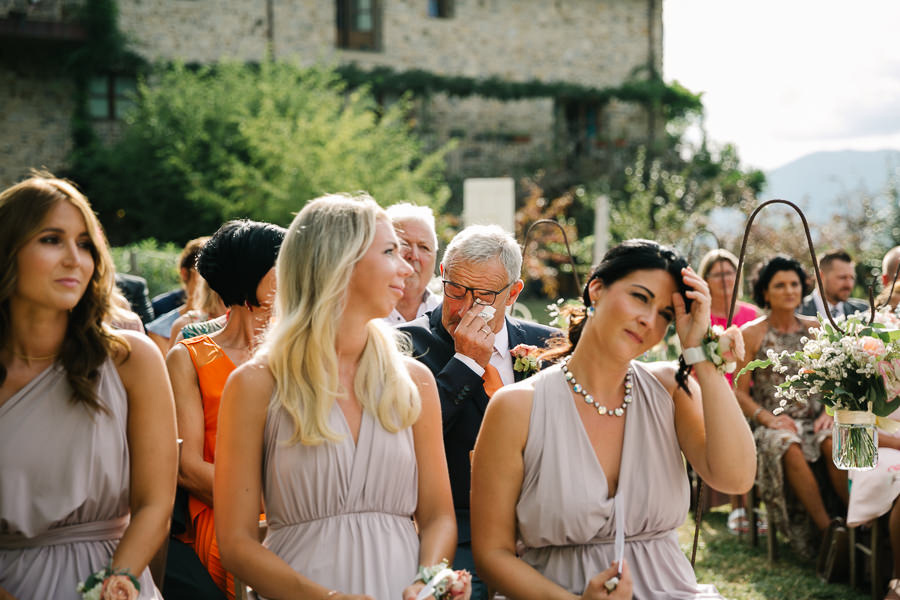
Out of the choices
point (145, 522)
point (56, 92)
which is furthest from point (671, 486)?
point (56, 92)

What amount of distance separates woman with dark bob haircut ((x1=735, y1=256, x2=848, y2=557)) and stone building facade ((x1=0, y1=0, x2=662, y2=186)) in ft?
52.5

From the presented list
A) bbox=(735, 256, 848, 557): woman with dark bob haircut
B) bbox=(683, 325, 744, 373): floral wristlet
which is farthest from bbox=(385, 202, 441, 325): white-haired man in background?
bbox=(735, 256, 848, 557): woman with dark bob haircut

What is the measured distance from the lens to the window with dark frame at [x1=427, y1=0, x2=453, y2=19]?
962 inches

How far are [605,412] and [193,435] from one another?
1.62 metres

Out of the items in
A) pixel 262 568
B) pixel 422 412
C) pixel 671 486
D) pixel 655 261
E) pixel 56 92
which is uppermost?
pixel 56 92

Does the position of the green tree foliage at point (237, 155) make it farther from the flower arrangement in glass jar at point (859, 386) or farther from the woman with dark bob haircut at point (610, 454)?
the woman with dark bob haircut at point (610, 454)

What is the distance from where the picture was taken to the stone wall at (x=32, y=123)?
21750 millimetres

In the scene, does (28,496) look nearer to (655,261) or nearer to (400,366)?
(400,366)

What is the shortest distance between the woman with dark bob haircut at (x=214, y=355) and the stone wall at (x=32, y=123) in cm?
2040

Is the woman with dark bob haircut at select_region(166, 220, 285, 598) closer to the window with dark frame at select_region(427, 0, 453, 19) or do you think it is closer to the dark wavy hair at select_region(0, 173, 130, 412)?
the dark wavy hair at select_region(0, 173, 130, 412)

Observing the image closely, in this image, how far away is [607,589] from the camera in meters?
2.56

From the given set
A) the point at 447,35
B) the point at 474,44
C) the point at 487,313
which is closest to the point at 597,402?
the point at 487,313

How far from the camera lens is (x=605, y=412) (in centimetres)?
286

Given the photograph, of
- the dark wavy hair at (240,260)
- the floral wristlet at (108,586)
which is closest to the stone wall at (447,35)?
the dark wavy hair at (240,260)
